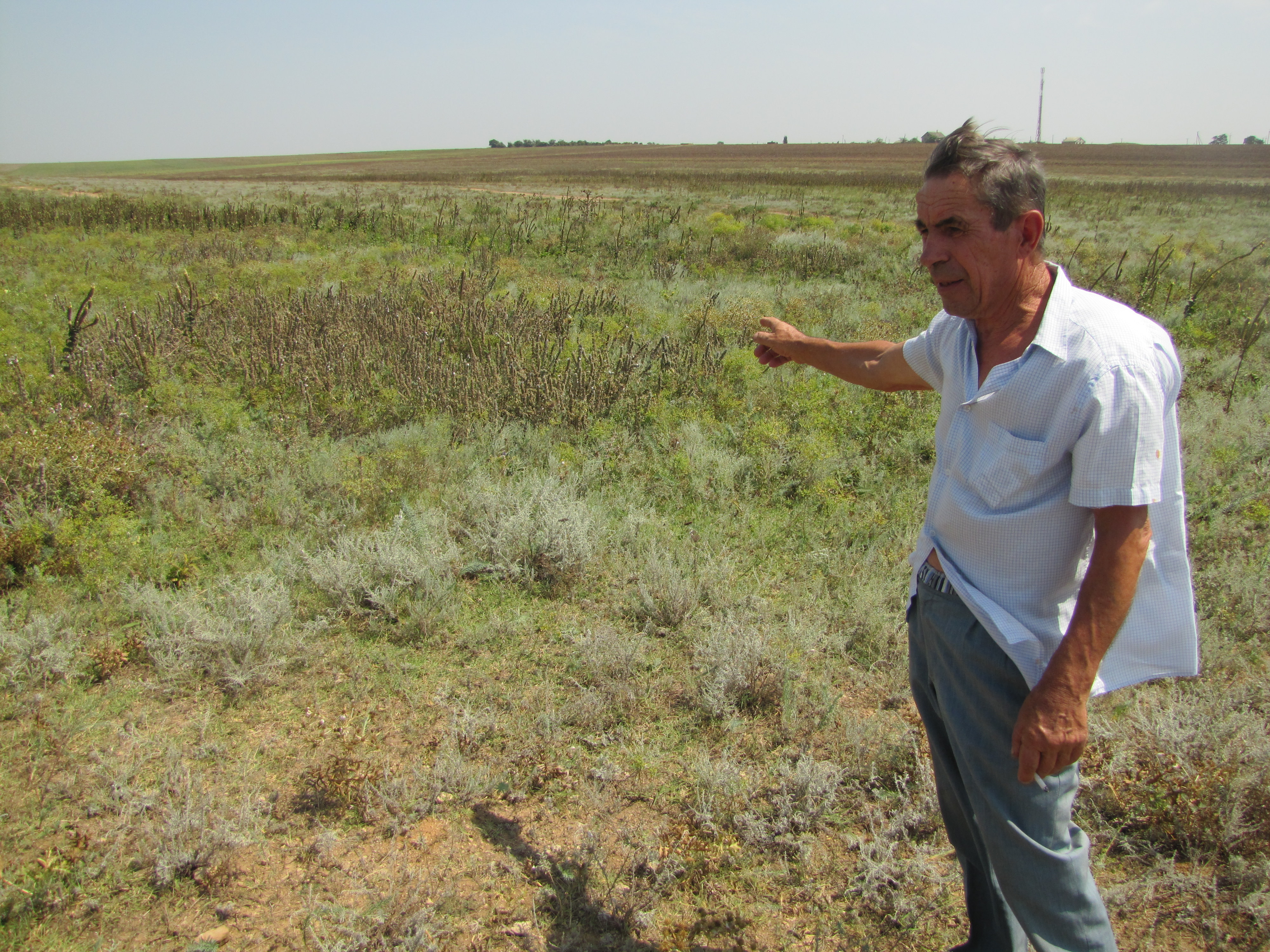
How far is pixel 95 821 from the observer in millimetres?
2418

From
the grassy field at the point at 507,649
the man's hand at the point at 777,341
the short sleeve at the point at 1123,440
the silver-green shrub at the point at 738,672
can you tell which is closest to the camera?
the short sleeve at the point at 1123,440

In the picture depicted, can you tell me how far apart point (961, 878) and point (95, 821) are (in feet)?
9.46

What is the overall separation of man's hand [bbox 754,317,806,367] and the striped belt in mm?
944

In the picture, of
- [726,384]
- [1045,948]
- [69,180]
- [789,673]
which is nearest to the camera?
[1045,948]

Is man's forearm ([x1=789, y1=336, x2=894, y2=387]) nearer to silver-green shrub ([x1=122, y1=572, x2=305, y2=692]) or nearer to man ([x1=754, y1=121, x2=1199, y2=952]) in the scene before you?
man ([x1=754, y1=121, x2=1199, y2=952])

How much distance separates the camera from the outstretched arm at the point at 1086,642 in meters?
1.32

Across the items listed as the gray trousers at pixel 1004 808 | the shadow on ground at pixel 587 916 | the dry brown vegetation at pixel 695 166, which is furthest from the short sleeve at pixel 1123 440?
the dry brown vegetation at pixel 695 166

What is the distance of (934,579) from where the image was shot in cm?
175

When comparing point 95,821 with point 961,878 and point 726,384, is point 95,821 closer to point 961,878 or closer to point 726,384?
point 961,878

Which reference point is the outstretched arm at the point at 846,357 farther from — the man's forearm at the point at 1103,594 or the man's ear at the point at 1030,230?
the man's forearm at the point at 1103,594

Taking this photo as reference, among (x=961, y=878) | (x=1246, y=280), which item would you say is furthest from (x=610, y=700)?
(x=1246, y=280)

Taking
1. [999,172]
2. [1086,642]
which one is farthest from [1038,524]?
[999,172]

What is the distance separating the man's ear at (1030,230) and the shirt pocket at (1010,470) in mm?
373

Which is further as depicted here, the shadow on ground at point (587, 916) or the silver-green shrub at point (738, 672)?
the silver-green shrub at point (738, 672)
